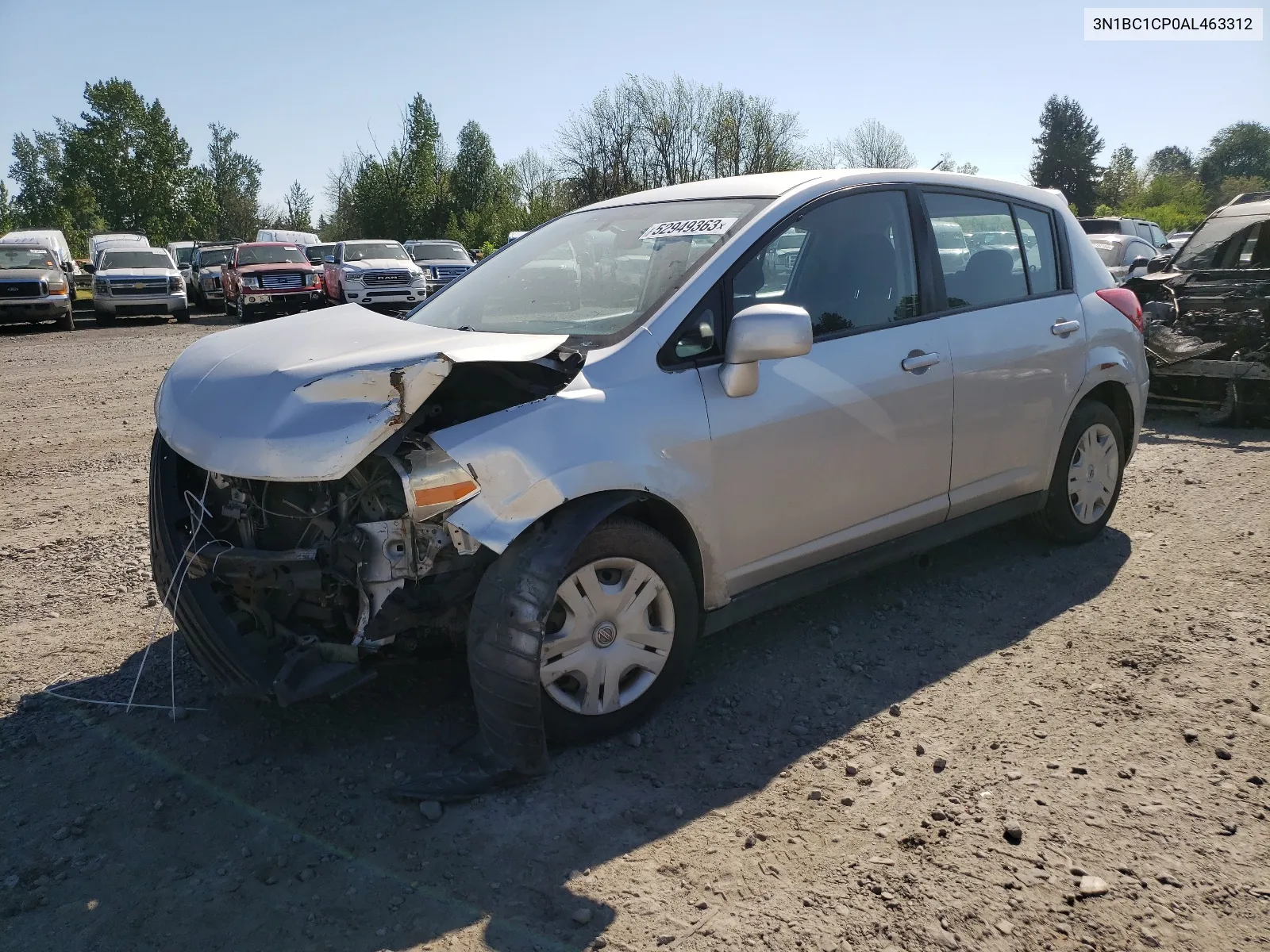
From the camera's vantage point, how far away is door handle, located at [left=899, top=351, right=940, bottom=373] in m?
3.99

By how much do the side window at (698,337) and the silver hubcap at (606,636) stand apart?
2.42 feet

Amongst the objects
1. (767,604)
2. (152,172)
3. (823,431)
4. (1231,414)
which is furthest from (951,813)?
(152,172)

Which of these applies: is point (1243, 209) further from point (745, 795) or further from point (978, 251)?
point (745, 795)

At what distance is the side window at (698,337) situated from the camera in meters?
3.38

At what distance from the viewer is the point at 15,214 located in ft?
204

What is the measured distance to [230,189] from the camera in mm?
71562

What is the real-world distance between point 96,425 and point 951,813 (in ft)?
27.9

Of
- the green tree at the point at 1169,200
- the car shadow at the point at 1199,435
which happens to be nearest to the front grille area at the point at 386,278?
the car shadow at the point at 1199,435

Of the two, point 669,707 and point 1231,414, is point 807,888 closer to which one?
point 669,707

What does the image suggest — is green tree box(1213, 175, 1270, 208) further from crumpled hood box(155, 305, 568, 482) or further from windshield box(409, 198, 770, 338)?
crumpled hood box(155, 305, 568, 482)

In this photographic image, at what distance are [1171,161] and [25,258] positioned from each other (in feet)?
339

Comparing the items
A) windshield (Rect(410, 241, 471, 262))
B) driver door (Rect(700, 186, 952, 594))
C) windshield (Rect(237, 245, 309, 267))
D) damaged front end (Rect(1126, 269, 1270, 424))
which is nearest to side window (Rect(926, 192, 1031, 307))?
driver door (Rect(700, 186, 952, 594))

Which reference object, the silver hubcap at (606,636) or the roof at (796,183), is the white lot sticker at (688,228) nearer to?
the roof at (796,183)

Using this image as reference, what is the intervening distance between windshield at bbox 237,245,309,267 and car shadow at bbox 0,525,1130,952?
2163 cm
